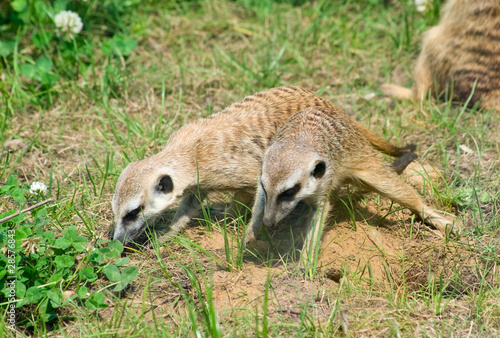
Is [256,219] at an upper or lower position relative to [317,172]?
lower

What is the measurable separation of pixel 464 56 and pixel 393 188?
6.11ft

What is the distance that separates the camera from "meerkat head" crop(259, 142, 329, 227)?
122 inches

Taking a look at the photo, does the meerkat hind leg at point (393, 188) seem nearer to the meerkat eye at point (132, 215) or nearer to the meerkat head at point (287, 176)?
the meerkat head at point (287, 176)

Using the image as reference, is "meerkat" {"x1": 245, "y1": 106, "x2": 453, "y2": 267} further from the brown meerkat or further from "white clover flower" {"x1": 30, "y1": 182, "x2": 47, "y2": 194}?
"white clover flower" {"x1": 30, "y1": 182, "x2": 47, "y2": 194}

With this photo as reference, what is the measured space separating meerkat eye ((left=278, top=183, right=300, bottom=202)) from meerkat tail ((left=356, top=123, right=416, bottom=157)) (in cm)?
106

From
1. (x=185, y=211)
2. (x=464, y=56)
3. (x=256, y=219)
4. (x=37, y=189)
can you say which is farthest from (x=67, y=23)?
(x=464, y=56)

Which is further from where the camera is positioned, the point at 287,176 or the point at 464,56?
→ the point at 464,56

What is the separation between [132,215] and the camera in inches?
134

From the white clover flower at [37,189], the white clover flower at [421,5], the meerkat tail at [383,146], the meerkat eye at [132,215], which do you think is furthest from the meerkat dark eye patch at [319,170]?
the white clover flower at [421,5]

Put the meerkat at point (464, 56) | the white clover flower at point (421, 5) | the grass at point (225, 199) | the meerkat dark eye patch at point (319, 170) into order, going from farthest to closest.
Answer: the white clover flower at point (421, 5)
the meerkat at point (464, 56)
the meerkat dark eye patch at point (319, 170)
the grass at point (225, 199)

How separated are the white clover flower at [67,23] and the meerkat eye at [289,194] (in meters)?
3.03

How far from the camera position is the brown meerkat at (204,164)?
339cm

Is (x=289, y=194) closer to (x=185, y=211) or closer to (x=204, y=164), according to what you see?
(x=204, y=164)

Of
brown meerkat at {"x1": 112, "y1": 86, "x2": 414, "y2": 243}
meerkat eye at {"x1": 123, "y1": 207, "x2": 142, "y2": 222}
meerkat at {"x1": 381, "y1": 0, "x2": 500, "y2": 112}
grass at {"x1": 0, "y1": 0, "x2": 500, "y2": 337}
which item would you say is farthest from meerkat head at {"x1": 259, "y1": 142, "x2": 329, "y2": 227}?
meerkat at {"x1": 381, "y1": 0, "x2": 500, "y2": 112}
